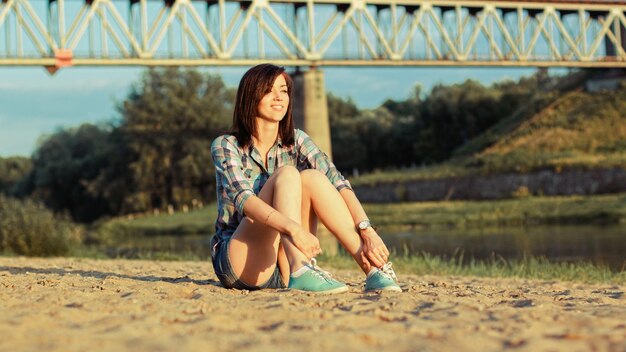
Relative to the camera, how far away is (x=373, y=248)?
6105 millimetres

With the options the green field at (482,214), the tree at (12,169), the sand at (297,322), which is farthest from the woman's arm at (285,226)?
the tree at (12,169)

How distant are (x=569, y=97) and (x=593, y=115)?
4.85 meters

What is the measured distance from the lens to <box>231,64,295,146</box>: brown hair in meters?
6.49

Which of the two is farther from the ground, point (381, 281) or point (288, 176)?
point (288, 176)

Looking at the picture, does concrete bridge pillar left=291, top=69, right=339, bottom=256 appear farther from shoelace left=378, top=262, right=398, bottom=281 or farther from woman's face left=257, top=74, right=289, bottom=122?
shoelace left=378, top=262, right=398, bottom=281

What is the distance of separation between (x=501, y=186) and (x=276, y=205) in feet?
123

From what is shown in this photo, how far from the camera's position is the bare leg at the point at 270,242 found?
20.2 feet

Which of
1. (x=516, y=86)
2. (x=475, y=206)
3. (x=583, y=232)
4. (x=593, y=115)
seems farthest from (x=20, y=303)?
(x=516, y=86)

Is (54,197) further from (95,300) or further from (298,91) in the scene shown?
(95,300)

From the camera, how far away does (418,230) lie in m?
32.7

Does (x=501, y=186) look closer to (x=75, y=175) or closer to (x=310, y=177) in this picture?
(x=75, y=175)

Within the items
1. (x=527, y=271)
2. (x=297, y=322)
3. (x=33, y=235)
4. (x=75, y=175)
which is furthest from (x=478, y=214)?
(x=75, y=175)

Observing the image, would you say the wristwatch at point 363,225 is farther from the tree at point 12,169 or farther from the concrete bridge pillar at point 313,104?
the tree at point 12,169

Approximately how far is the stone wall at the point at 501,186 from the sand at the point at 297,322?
34.6 m
